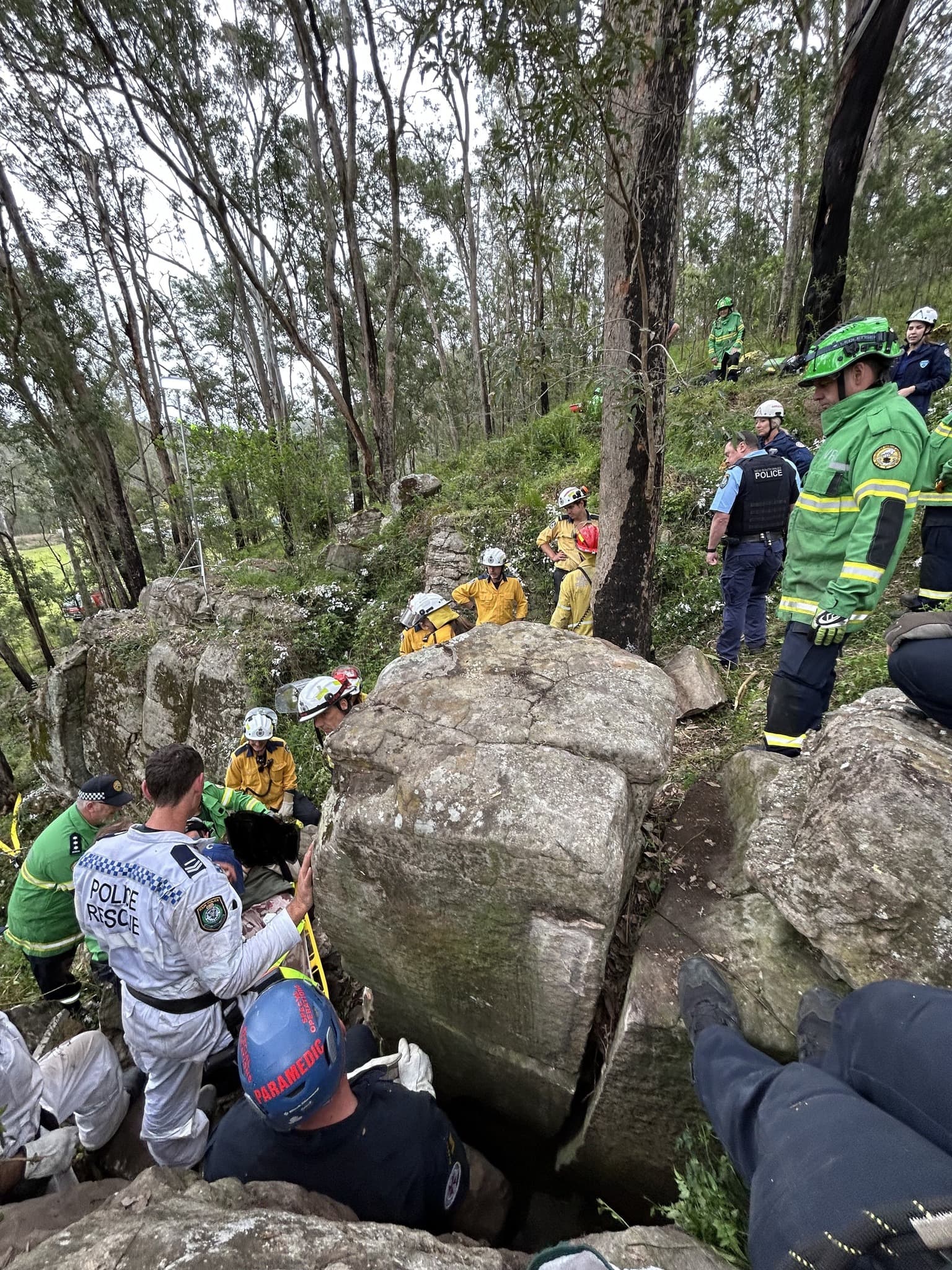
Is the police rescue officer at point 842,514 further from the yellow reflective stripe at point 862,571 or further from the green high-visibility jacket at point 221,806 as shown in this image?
the green high-visibility jacket at point 221,806

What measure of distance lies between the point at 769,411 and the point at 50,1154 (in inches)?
264

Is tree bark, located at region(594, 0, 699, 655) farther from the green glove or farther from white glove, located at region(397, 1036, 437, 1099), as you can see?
white glove, located at region(397, 1036, 437, 1099)

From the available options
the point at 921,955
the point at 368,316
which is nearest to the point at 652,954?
the point at 921,955

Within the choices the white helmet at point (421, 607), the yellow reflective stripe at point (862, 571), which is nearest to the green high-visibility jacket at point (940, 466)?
Answer: the yellow reflective stripe at point (862, 571)

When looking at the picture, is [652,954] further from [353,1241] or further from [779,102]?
[779,102]

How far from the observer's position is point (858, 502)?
8.52 ft

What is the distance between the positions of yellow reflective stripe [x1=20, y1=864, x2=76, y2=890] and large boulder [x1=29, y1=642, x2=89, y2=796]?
7758 mm

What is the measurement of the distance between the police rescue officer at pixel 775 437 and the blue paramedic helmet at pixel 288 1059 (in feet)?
16.9

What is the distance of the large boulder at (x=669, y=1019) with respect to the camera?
207cm

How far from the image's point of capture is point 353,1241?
1.43 meters

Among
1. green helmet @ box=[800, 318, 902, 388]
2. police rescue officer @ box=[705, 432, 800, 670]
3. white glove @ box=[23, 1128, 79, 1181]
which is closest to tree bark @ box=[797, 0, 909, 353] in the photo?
police rescue officer @ box=[705, 432, 800, 670]

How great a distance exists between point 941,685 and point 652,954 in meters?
1.57

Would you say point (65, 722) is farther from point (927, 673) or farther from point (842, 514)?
point (927, 673)

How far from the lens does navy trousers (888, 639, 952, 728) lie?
1.96 metres
